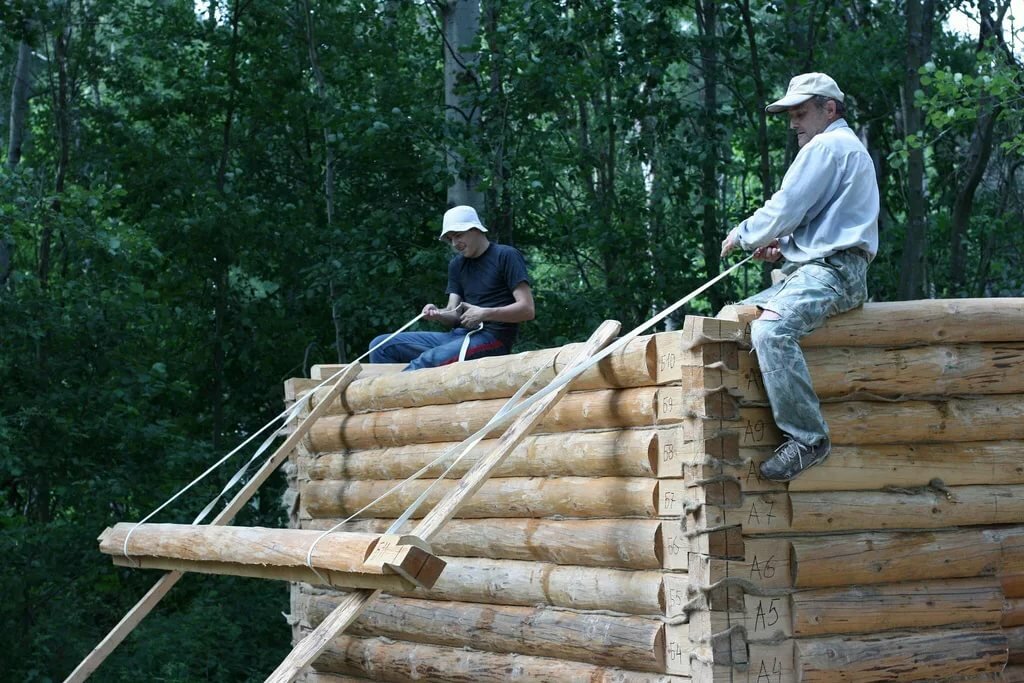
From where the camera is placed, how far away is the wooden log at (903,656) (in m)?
5.96

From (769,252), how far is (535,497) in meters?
1.83

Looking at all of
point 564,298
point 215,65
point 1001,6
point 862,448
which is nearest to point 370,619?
point 862,448

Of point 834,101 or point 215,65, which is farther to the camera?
point 215,65

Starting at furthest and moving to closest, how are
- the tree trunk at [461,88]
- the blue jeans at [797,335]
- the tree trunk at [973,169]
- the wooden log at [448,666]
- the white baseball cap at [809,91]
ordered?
the tree trunk at [973,169], the tree trunk at [461,88], the wooden log at [448,666], the white baseball cap at [809,91], the blue jeans at [797,335]

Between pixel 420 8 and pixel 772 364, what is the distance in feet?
46.5

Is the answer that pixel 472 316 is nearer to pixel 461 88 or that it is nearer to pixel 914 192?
pixel 461 88

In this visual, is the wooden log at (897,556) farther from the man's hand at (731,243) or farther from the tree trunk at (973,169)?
the tree trunk at (973,169)

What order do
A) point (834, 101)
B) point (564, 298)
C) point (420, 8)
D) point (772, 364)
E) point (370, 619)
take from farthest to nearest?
point (420, 8) → point (564, 298) → point (370, 619) → point (834, 101) → point (772, 364)

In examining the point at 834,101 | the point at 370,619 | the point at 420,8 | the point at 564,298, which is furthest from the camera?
the point at 420,8

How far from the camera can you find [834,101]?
6.27 meters

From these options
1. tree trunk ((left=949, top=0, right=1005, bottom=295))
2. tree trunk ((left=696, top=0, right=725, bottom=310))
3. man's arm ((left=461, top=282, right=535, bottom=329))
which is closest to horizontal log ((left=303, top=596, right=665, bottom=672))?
man's arm ((left=461, top=282, right=535, bottom=329))

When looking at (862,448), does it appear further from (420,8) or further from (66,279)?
(420,8)

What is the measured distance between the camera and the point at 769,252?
6434 mm

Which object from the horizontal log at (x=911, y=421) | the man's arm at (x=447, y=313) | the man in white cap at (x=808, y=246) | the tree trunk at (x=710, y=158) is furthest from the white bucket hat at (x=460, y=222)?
the tree trunk at (x=710, y=158)
